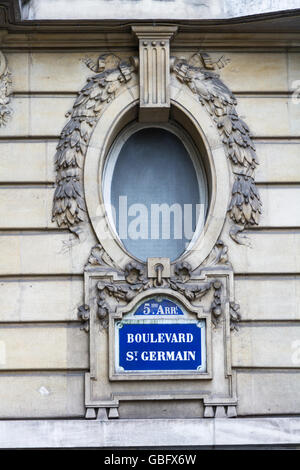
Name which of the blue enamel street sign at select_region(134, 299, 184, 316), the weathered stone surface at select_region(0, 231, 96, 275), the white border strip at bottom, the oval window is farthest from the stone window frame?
the white border strip at bottom

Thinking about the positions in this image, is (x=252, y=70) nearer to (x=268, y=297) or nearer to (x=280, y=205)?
(x=280, y=205)

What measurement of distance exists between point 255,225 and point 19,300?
10.7ft

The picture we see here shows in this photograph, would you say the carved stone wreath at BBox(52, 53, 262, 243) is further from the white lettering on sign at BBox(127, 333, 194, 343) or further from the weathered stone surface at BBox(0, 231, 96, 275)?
the white lettering on sign at BBox(127, 333, 194, 343)

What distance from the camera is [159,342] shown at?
46.0 feet

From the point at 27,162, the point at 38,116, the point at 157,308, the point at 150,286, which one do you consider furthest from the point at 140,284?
the point at 38,116

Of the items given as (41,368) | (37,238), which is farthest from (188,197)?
(41,368)

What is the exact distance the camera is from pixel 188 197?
48.8 feet

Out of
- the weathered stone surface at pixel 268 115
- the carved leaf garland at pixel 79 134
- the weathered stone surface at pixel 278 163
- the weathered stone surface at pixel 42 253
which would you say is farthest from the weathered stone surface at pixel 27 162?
the weathered stone surface at pixel 278 163

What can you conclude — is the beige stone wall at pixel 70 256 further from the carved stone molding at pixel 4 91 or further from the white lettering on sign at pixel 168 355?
the white lettering on sign at pixel 168 355

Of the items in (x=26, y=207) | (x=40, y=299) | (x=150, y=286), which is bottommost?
(x=40, y=299)

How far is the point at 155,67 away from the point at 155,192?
1.68 meters

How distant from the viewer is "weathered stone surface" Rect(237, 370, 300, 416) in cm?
1398

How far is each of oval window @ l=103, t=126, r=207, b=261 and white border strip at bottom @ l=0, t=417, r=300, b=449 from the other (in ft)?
7.63
